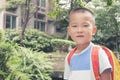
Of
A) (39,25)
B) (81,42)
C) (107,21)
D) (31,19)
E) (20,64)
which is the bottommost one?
(39,25)

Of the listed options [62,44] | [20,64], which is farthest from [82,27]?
[62,44]

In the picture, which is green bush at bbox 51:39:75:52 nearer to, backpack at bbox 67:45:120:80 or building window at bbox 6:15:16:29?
building window at bbox 6:15:16:29

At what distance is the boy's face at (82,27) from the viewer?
202cm

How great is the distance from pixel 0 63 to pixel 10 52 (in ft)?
0.92

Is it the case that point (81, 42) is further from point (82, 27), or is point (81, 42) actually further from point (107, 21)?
point (107, 21)

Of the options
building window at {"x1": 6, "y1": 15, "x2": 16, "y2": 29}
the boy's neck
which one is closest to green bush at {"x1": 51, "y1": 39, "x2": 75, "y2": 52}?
building window at {"x1": 6, "y1": 15, "x2": 16, "y2": 29}

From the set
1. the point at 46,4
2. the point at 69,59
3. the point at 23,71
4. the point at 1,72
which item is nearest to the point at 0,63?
the point at 1,72

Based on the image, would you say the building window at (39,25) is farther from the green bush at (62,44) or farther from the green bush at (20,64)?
the green bush at (20,64)

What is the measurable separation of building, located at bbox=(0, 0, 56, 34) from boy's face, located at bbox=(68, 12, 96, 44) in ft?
55.6

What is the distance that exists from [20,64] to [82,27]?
4.81m

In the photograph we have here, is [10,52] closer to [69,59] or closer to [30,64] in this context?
[30,64]

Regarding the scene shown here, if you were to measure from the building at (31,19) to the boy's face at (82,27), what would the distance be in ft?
55.6

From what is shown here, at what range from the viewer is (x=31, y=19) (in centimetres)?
2412

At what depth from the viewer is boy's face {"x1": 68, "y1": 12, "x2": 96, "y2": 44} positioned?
6.63ft
